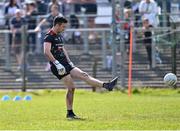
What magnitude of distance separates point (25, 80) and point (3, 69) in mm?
1301

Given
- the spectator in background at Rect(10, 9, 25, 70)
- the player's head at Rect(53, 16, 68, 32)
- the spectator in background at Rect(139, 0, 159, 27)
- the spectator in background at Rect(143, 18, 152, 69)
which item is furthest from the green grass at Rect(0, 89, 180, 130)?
the spectator in background at Rect(10, 9, 25, 70)

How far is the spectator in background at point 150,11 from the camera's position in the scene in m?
27.2

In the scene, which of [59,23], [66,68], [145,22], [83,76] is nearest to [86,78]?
[83,76]

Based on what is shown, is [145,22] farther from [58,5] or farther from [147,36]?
[58,5]

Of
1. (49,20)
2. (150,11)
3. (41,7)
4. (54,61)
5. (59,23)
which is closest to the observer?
(54,61)

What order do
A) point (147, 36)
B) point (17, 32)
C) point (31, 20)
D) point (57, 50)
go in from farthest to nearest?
point (31, 20)
point (17, 32)
point (147, 36)
point (57, 50)

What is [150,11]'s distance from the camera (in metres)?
27.2

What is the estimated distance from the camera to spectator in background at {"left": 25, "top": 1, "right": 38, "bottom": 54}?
28.0m

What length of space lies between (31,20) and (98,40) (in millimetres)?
2859

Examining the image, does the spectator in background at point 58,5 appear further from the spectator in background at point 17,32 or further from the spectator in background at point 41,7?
the spectator in background at point 17,32

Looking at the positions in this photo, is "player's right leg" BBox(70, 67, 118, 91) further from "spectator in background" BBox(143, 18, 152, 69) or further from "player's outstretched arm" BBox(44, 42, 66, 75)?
"spectator in background" BBox(143, 18, 152, 69)

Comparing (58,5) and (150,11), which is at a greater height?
(58,5)

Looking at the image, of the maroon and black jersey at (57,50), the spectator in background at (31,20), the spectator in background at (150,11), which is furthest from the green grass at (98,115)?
the spectator in background at (31,20)

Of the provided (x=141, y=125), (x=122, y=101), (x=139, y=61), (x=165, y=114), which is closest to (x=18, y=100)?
(x=122, y=101)
